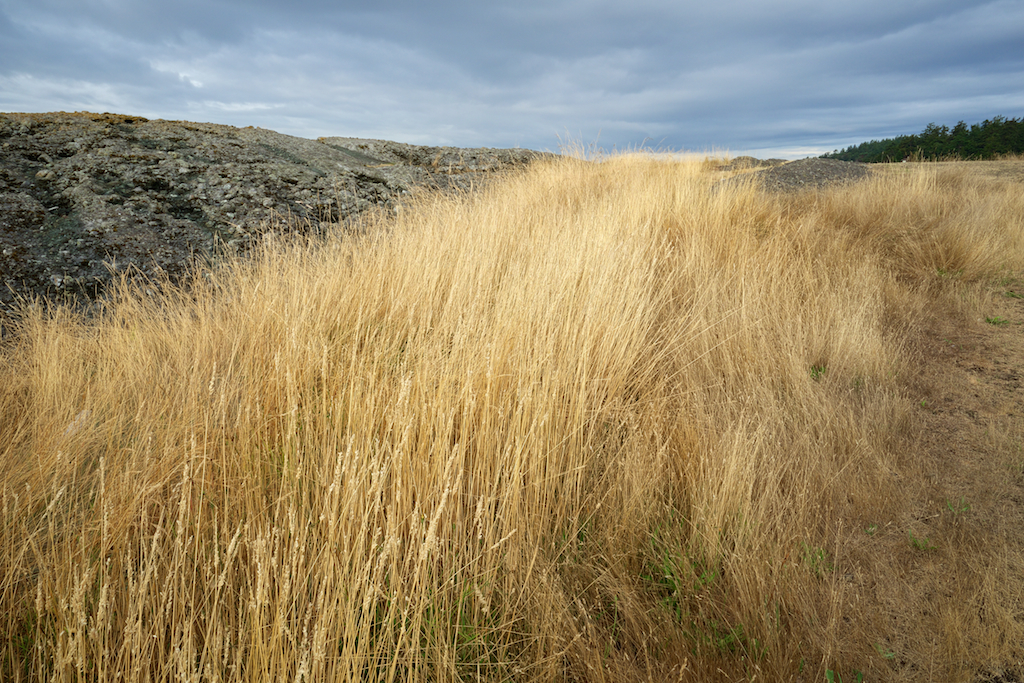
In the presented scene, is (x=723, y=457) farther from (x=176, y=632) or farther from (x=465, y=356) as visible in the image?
(x=176, y=632)

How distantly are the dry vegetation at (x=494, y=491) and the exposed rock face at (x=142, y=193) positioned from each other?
0.90 meters

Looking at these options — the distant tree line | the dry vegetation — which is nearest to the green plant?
the dry vegetation

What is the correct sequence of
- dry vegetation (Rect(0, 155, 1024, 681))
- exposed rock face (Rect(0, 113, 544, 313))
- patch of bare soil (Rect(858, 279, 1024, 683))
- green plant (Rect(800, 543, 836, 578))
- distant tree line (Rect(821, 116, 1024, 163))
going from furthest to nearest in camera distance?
distant tree line (Rect(821, 116, 1024, 163)) → exposed rock face (Rect(0, 113, 544, 313)) → green plant (Rect(800, 543, 836, 578)) → patch of bare soil (Rect(858, 279, 1024, 683)) → dry vegetation (Rect(0, 155, 1024, 681))

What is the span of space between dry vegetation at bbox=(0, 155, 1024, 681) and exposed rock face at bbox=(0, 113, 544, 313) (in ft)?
2.97

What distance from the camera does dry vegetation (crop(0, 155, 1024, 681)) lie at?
119 cm

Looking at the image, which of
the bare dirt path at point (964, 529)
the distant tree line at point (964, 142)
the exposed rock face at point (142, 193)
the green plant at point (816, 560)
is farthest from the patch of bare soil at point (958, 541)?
the distant tree line at point (964, 142)

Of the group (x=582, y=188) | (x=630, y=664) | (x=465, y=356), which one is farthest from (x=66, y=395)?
(x=582, y=188)

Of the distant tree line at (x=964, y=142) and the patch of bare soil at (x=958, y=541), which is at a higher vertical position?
the distant tree line at (x=964, y=142)

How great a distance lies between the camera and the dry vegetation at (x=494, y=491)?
1.19m

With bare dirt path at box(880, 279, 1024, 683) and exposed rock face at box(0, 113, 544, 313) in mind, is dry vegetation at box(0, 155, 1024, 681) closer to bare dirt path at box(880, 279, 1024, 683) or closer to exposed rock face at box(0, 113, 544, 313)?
bare dirt path at box(880, 279, 1024, 683)

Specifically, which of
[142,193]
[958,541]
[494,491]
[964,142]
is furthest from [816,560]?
[964,142]

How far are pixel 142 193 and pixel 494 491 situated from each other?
587 cm

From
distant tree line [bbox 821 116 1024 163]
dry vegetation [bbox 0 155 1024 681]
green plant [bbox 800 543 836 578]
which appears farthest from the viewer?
distant tree line [bbox 821 116 1024 163]

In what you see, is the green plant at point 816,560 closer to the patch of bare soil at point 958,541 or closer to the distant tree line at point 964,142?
the patch of bare soil at point 958,541
